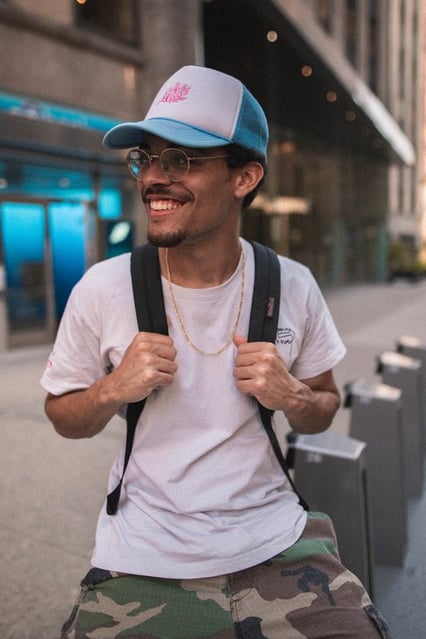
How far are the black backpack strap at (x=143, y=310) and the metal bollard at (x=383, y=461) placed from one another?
198cm

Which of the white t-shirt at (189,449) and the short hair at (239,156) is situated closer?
the white t-shirt at (189,449)

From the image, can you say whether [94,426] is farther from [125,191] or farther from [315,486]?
[125,191]

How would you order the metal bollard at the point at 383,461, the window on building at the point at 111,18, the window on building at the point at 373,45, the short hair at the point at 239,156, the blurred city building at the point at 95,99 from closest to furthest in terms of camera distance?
the short hair at the point at 239,156 → the metal bollard at the point at 383,461 → the blurred city building at the point at 95,99 → the window on building at the point at 111,18 → the window on building at the point at 373,45

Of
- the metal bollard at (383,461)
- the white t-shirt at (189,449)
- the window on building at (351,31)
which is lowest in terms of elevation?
the metal bollard at (383,461)

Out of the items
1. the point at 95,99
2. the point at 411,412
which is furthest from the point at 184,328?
the point at 95,99

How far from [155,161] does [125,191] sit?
952cm

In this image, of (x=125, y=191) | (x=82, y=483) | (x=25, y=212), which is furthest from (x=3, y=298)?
(x=82, y=483)

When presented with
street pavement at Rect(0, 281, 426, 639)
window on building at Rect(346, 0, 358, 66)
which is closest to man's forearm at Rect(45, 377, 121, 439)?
street pavement at Rect(0, 281, 426, 639)

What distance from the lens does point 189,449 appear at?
5.49 feet

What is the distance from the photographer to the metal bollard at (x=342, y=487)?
257 cm

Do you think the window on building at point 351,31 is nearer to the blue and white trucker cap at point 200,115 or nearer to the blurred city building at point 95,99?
the blurred city building at point 95,99

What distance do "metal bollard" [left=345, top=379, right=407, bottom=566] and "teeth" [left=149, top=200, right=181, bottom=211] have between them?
2.25m

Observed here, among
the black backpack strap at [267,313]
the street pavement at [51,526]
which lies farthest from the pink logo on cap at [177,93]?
the street pavement at [51,526]

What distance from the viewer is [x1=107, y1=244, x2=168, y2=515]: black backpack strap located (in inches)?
67.2
